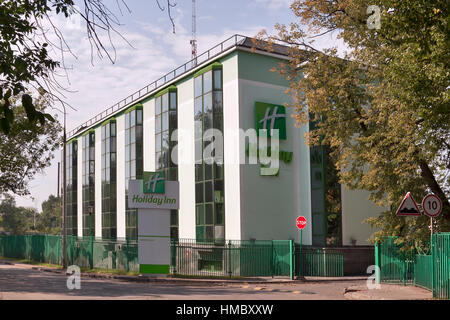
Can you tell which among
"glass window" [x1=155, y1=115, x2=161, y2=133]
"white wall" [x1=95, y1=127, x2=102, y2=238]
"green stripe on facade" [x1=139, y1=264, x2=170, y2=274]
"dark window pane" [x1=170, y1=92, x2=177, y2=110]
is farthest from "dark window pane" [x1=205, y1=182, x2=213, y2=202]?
"white wall" [x1=95, y1=127, x2=102, y2=238]

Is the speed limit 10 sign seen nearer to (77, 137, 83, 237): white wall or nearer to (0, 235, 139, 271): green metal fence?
(0, 235, 139, 271): green metal fence

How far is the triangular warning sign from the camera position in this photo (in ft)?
53.7

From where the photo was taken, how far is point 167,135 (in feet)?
120

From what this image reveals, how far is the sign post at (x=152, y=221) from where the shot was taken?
78.3ft

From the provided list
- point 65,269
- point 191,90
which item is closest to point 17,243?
point 65,269

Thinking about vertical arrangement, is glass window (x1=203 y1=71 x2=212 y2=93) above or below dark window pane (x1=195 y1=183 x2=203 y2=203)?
above

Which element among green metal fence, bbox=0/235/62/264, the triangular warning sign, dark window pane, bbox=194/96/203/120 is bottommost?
green metal fence, bbox=0/235/62/264

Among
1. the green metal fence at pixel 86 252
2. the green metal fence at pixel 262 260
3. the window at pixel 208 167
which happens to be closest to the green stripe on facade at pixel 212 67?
the window at pixel 208 167

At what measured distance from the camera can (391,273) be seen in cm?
2072

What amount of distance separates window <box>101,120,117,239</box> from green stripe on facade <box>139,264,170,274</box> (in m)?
22.6

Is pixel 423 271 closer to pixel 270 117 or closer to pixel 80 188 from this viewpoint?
pixel 270 117

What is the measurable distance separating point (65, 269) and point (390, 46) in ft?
84.2

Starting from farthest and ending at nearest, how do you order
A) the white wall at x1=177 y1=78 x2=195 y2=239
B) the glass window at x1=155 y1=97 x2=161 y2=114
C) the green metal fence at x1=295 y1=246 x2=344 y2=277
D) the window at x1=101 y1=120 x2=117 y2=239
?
the window at x1=101 y1=120 x2=117 y2=239
the glass window at x1=155 y1=97 x2=161 y2=114
the white wall at x1=177 y1=78 x2=195 y2=239
the green metal fence at x1=295 y1=246 x2=344 y2=277

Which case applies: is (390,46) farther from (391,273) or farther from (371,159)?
(391,273)
